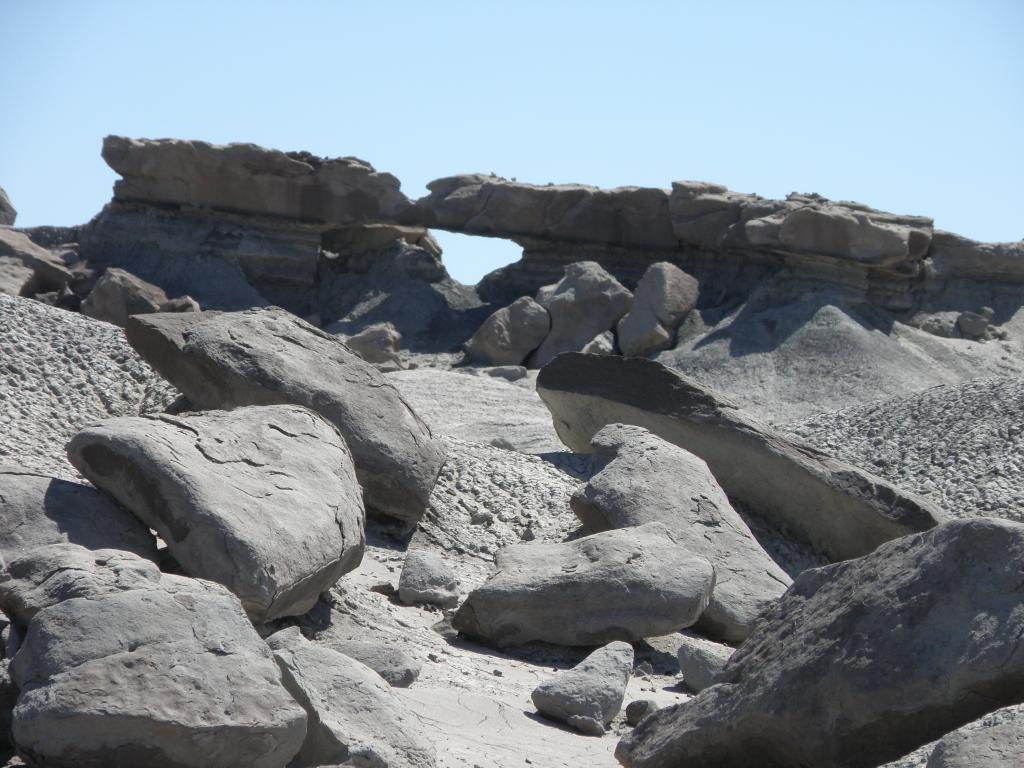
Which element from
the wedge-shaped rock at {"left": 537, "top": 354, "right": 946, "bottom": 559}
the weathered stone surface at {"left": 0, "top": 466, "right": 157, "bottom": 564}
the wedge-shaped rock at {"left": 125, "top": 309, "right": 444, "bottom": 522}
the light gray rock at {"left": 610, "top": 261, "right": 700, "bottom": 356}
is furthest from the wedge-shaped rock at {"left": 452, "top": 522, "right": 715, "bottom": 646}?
the light gray rock at {"left": 610, "top": 261, "right": 700, "bottom": 356}

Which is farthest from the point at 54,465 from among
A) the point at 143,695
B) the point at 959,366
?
the point at 959,366

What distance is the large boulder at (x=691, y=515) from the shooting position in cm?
623

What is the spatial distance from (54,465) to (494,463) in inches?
109

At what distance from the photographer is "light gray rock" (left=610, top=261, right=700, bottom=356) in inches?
746

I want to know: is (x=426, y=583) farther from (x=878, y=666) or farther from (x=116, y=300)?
(x=116, y=300)

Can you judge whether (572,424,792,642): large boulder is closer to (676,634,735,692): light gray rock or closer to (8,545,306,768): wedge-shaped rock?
(676,634,735,692): light gray rock

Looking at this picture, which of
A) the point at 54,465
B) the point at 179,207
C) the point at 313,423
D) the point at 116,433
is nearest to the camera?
the point at 116,433

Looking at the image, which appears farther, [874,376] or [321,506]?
[874,376]

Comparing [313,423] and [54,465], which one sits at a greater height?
[313,423]

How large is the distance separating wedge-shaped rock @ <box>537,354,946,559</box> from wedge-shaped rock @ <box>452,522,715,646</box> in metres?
2.38

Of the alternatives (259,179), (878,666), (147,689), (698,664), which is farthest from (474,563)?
(259,179)

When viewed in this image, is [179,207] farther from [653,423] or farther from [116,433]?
[116,433]

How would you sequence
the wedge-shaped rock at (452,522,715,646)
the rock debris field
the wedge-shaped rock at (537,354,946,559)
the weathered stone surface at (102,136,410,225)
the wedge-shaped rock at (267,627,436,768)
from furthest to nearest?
the weathered stone surface at (102,136,410,225)
the wedge-shaped rock at (537,354,946,559)
the wedge-shaped rock at (452,522,715,646)
the wedge-shaped rock at (267,627,436,768)
the rock debris field

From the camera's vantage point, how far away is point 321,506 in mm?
4957
